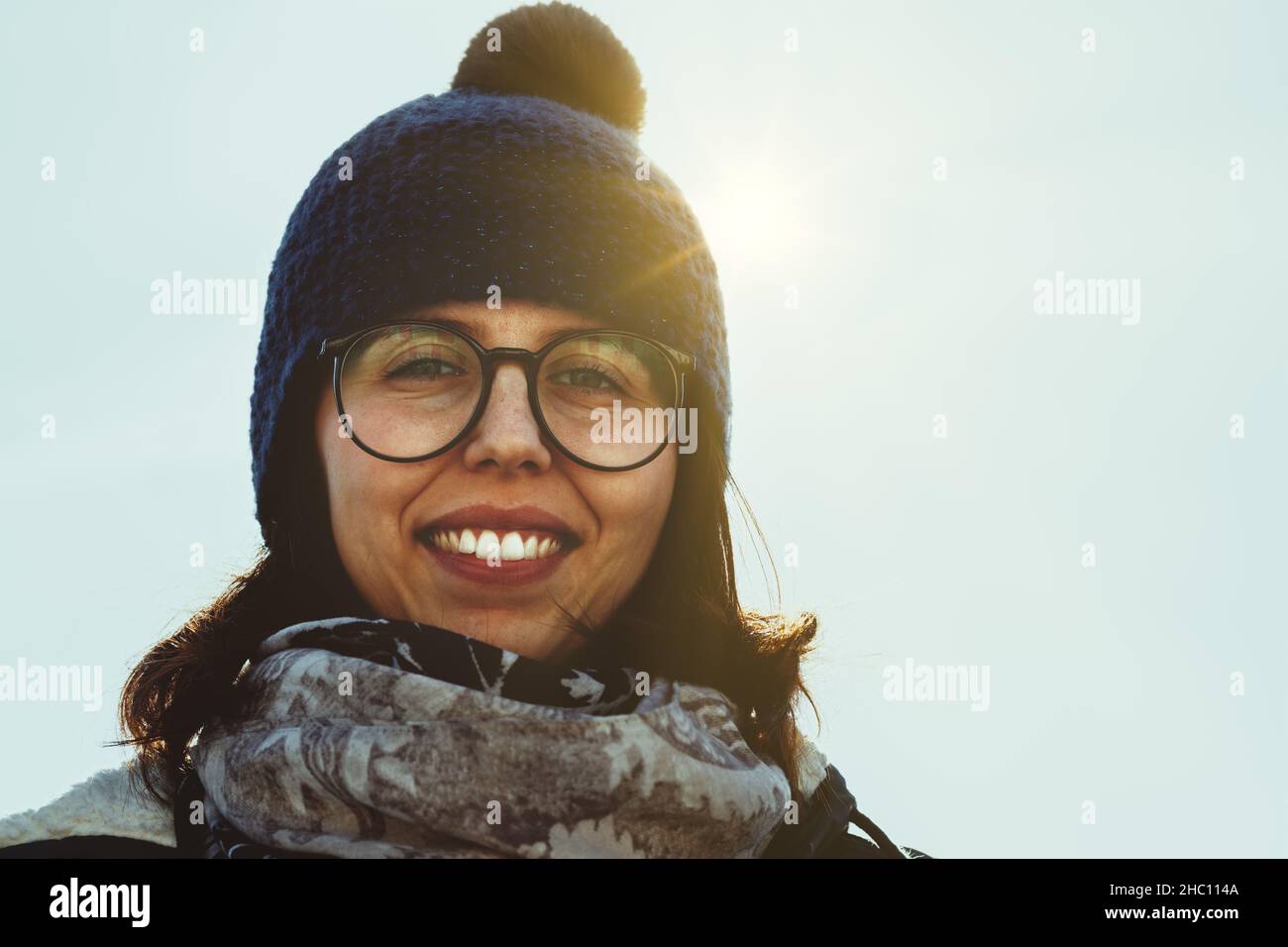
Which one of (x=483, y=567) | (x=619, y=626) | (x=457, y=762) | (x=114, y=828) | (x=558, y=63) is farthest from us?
(x=558, y=63)

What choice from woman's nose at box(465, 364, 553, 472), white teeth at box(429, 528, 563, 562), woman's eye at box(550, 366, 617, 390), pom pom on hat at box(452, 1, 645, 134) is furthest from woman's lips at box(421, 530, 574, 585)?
pom pom on hat at box(452, 1, 645, 134)

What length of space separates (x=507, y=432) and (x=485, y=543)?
255 mm

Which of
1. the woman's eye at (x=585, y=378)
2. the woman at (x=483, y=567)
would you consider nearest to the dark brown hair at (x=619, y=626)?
the woman at (x=483, y=567)

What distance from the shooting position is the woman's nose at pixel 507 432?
2152 mm

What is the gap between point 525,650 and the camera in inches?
93.0

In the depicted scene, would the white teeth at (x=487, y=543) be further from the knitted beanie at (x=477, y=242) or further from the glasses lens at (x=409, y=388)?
the knitted beanie at (x=477, y=242)

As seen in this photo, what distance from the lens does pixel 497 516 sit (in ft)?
7.27

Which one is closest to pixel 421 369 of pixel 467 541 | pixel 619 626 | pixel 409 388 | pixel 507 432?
pixel 409 388

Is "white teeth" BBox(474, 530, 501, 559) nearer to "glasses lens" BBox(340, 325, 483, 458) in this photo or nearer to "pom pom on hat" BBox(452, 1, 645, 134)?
"glasses lens" BBox(340, 325, 483, 458)

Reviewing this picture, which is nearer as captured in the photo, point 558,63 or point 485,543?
point 485,543

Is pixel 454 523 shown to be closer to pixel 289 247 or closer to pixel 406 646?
pixel 406 646

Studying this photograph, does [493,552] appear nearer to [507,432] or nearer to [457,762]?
[507,432]

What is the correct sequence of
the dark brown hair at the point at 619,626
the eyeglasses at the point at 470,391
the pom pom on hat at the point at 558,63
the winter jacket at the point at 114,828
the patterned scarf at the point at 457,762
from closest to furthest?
the patterned scarf at the point at 457,762 → the winter jacket at the point at 114,828 → the eyeglasses at the point at 470,391 → the dark brown hair at the point at 619,626 → the pom pom on hat at the point at 558,63
